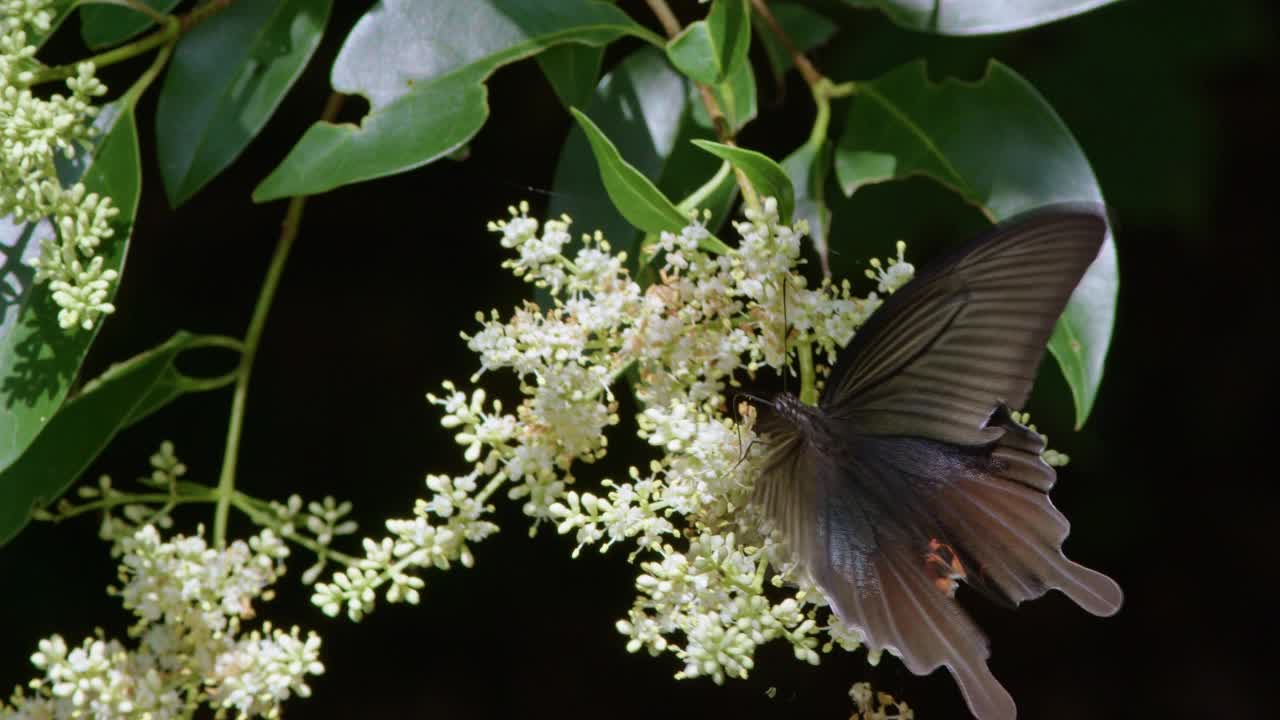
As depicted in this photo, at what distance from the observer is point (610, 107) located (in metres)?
1.36

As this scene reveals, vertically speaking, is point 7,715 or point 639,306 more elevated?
point 639,306

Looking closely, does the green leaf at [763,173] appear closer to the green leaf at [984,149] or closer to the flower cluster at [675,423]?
the flower cluster at [675,423]

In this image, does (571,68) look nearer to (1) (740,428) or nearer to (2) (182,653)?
(1) (740,428)

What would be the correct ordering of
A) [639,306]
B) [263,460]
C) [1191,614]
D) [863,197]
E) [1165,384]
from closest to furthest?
1. [639,306]
2. [863,197]
3. [263,460]
4. [1165,384]
5. [1191,614]

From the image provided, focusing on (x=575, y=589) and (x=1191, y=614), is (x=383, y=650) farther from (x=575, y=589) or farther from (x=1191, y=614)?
(x=1191, y=614)

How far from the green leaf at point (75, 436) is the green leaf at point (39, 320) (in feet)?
0.33

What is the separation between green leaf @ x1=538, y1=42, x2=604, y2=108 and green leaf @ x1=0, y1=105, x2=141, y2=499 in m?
0.42

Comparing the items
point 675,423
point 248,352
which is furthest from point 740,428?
point 248,352

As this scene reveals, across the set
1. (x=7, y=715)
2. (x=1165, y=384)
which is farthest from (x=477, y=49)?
(x=1165, y=384)

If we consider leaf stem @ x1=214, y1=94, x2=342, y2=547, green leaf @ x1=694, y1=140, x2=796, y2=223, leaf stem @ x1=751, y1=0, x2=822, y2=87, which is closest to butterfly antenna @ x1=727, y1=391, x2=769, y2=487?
green leaf @ x1=694, y1=140, x2=796, y2=223

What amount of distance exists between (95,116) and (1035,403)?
46.1 inches

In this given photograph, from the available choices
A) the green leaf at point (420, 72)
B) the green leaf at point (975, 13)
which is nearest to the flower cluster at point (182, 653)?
the green leaf at point (420, 72)

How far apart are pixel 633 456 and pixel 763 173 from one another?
0.70 metres

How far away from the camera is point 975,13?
124cm
